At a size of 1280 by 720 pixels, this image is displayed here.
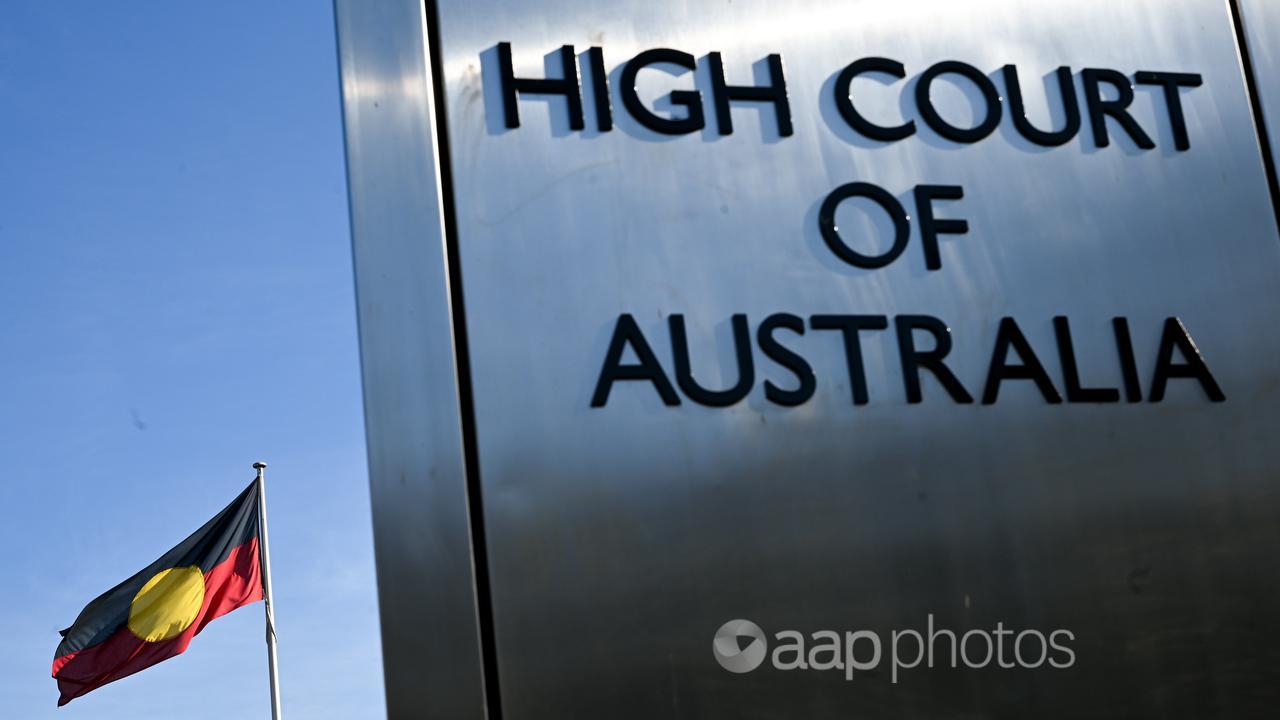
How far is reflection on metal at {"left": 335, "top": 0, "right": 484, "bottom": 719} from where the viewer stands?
1.43m

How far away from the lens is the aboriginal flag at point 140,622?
11891mm

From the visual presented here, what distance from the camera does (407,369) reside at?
150 cm

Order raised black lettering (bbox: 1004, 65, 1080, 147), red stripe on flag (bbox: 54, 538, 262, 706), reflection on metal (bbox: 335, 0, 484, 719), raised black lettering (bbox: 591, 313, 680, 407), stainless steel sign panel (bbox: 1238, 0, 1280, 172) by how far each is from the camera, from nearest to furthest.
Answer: reflection on metal (bbox: 335, 0, 484, 719)
raised black lettering (bbox: 591, 313, 680, 407)
raised black lettering (bbox: 1004, 65, 1080, 147)
stainless steel sign panel (bbox: 1238, 0, 1280, 172)
red stripe on flag (bbox: 54, 538, 262, 706)

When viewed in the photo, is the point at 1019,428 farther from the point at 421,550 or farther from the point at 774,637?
the point at 421,550

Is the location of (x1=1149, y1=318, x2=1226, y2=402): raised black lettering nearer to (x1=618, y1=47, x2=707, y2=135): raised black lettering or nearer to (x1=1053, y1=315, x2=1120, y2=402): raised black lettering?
(x1=1053, y1=315, x2=1120, y2=402): raised black lettering

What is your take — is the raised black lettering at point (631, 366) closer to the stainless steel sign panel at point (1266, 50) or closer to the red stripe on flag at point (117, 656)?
the stainless steel sign panel at point (1266, 50)

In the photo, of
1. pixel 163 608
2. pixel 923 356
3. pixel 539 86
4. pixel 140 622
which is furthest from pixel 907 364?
pixel 140 622

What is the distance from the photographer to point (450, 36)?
1631 mm

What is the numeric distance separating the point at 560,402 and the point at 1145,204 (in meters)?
0.83

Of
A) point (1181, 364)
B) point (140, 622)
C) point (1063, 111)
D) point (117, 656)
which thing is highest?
point (1063, 111)

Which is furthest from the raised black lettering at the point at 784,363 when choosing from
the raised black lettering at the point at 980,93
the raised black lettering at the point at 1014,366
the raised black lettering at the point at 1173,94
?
the raised black lettering at the point at 1173,94

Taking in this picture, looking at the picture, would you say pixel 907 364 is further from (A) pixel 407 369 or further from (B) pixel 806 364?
(A) pixel 407 369

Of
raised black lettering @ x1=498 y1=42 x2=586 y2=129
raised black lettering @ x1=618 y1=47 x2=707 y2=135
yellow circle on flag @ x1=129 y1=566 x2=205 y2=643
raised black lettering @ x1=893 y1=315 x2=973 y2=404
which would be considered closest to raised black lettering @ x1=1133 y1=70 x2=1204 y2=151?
raised black lettering @ x1=893 y1=315 x2=973 y2=404

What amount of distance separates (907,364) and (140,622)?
1155 cm
